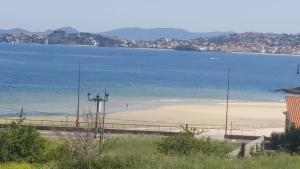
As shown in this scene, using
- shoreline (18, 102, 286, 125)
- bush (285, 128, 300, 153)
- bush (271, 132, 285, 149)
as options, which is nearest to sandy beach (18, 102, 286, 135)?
shoreline (18, 102, 286, 125)

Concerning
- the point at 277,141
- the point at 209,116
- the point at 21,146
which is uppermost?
the point at 21,146

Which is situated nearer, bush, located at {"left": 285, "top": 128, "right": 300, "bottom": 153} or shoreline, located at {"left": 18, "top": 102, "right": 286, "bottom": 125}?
bush, located at {"left": 285, "top": 128, "right": 300, "bottom": 153}

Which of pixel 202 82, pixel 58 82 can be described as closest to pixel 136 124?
pixel 58 82

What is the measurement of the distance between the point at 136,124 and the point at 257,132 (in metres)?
10.3

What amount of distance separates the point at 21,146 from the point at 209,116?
45.8 metres

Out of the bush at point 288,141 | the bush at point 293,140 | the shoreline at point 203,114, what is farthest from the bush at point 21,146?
the shoreline at point 203,114

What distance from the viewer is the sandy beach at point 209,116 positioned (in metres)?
Result: 60.0

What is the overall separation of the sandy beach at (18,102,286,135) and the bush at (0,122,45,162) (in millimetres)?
32423

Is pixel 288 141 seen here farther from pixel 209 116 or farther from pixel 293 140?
pixel 209 116

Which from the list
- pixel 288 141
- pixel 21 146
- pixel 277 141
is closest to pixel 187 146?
pixel 21 146

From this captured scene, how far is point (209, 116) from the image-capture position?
2650 inches

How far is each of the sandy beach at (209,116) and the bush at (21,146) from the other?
1276 inches

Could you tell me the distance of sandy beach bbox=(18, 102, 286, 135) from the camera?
197 ft

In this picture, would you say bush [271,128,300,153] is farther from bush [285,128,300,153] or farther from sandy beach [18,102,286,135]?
sandy beach [18,102,286,135]
